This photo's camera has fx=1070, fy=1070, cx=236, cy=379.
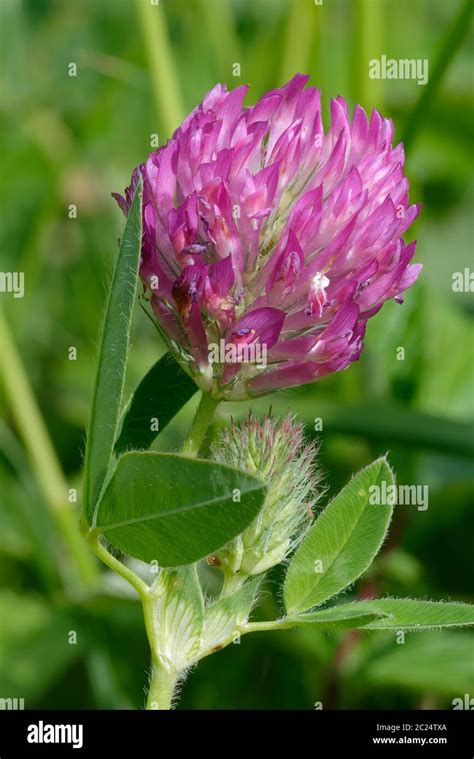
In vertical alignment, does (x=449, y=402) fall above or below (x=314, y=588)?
above

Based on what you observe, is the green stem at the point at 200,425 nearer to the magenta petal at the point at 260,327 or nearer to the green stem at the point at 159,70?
the magenta petal at the point at 260,327

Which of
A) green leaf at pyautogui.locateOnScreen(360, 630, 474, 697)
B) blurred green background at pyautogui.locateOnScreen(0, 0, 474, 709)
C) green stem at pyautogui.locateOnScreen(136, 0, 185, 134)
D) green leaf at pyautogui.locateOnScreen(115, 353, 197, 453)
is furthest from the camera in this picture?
green stem at pyautogui.locateOnScreen(136, 0, 185, 134)

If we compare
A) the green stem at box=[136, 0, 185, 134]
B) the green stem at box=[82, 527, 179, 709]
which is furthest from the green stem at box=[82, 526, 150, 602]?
the green stem at box=[136, 0, 185, 134]

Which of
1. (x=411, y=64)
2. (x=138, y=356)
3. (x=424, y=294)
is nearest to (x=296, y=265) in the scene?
(x=424, y=294)

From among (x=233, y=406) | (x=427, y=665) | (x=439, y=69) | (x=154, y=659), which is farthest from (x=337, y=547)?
(x=439, y=69)

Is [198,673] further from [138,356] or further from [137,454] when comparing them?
[137,454]
